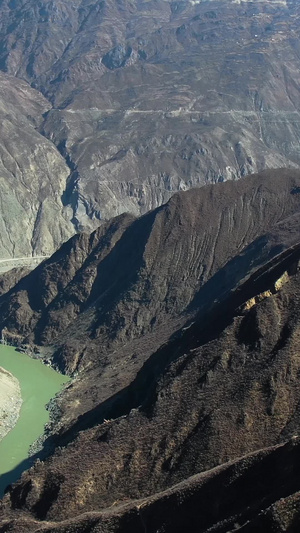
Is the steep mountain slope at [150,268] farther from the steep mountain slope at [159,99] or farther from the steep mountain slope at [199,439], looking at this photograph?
the steep mountain slope at [159,99]

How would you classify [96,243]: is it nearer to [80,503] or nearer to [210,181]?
[80,503]

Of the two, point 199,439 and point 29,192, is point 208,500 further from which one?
point 29,192

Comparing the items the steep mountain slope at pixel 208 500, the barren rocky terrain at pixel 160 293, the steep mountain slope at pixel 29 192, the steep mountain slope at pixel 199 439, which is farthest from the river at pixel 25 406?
the steep mountain slope at pixel 29 192

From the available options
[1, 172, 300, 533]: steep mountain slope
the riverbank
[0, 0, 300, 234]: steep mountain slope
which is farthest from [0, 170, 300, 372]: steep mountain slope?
[0, 0, 300, 234]: steep mountain slope

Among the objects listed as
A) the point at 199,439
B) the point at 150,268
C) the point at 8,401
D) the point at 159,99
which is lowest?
the point at 8,401

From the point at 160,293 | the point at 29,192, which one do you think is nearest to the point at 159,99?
the point at 29,192

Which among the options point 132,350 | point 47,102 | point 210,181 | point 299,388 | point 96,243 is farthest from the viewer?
point 47,102

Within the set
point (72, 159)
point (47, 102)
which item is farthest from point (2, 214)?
point (47, 102)
